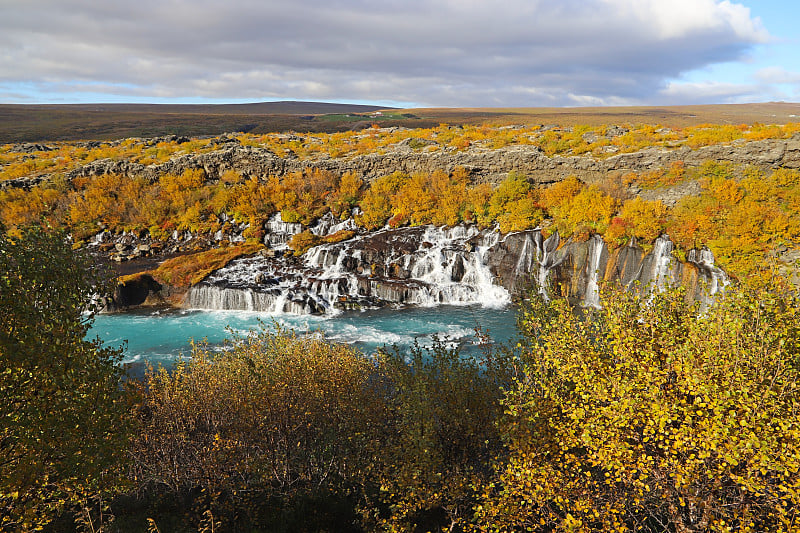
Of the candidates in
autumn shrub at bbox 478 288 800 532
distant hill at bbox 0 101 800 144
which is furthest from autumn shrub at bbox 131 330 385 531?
distant hill at bbox 0 101 800 144

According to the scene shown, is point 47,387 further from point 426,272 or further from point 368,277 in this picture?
point 426,272

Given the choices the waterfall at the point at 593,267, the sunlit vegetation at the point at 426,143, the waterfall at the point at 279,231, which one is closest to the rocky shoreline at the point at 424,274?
the waterfall at the point at 593,267

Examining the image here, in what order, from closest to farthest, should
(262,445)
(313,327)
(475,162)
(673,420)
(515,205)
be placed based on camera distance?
(673,420), (262,445), (313,327), (515,205), (475,162)

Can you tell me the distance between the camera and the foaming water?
27562 mm

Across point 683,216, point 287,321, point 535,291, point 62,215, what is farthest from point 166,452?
point 62,215

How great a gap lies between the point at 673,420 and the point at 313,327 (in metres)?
25.4

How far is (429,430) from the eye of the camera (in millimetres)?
10195

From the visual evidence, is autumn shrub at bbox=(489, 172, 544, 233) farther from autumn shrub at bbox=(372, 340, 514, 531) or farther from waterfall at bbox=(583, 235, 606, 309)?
autumn shrub at bbox=(372, 340, 514, 531)

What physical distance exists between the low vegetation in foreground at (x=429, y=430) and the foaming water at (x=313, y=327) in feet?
45.3

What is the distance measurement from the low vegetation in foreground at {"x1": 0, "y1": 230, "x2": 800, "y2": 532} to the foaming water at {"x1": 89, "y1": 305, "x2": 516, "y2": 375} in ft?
45.3

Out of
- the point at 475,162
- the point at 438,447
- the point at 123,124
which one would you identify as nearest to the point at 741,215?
the point at 475,162

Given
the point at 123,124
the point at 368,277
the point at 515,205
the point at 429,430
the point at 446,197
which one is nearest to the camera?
the point at 429,430

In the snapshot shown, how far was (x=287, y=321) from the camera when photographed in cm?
3195

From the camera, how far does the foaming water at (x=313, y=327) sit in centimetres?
2756
